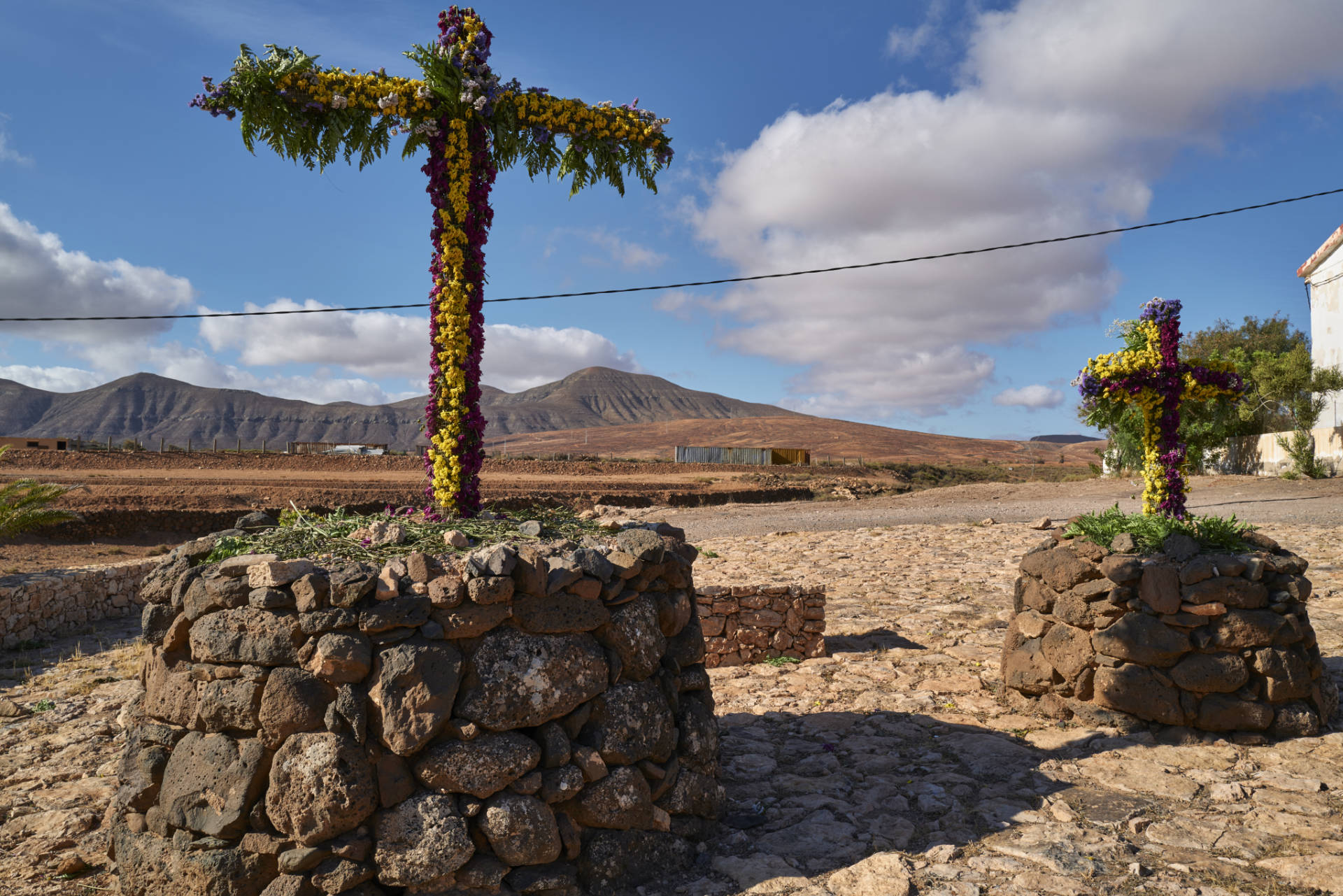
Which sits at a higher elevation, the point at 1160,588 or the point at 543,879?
the point at 1160,588

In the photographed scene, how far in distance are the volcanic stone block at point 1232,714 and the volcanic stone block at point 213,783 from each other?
651 cm

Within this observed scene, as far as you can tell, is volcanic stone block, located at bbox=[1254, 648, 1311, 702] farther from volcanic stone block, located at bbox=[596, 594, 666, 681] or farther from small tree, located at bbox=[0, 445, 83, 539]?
small tree, located at bbox=[0, 445, 83, 539]

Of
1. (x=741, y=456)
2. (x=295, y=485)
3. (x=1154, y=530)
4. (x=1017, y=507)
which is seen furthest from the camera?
(x=741, y=456)

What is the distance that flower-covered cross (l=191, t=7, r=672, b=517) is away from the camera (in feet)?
17.8

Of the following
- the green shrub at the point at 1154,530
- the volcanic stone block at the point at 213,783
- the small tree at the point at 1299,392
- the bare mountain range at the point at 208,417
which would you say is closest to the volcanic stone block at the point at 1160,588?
the green shrub at the point at 1154,530

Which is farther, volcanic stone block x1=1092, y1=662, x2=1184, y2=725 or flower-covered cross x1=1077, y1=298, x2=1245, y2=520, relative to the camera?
flower-covered cross x1=1077, y1=298, x2=1245, y2=520

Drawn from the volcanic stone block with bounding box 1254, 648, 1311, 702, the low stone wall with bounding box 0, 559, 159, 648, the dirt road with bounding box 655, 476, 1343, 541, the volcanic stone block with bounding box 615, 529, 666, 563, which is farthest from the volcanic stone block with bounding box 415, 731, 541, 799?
the dirt road with bounding box 655, 476, 1343, 541

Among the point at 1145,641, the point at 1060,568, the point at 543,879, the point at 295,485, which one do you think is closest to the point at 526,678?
the point at 543,879

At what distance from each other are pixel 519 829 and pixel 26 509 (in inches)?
600

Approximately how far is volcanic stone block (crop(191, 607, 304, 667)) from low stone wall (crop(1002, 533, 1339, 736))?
19.1ft

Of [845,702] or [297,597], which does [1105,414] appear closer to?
[845,702]

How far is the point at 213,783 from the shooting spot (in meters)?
3.69

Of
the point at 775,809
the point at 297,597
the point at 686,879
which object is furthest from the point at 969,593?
the point at 297,597

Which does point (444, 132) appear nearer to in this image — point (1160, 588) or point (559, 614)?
point (559, 614)
